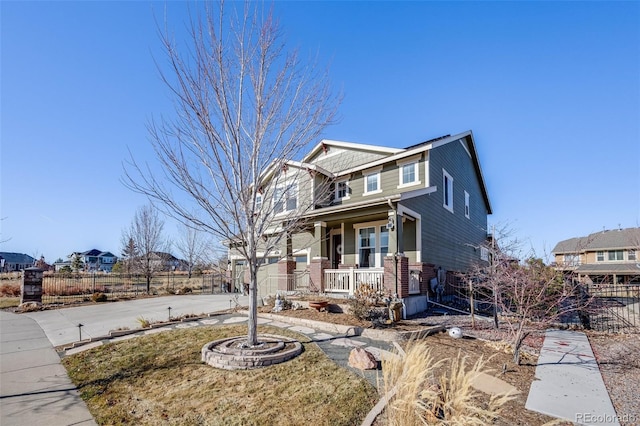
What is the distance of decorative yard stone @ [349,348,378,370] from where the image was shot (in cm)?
575

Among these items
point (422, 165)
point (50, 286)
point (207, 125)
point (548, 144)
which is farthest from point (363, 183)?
point (50, 286)

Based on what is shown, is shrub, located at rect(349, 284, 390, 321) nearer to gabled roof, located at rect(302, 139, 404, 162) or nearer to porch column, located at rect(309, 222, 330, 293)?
porch column, located at rect(309, 222, 330, 293)

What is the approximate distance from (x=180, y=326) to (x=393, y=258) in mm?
7282

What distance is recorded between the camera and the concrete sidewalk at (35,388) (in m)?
4.77

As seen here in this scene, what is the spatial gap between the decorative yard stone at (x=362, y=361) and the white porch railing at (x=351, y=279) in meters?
5.26

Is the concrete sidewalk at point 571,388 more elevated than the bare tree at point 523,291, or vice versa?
the bare tree at point 523,291

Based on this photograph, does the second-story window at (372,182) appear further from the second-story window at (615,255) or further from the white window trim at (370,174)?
the second-story window at (615,255)

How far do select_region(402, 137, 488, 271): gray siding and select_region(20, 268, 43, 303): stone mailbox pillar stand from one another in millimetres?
18413

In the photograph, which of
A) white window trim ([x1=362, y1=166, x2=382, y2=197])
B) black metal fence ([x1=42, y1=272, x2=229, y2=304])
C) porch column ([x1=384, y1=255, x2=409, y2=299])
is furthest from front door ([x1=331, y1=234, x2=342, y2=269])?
black metal fence ([x1=42, y1=272, x2=229, y2=304])

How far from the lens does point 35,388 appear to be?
5.88 meters

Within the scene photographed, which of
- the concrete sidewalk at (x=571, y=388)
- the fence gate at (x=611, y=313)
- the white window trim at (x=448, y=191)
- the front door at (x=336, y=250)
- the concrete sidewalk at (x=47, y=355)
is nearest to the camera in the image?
the concrete sidewalk at (x=571, y=388)

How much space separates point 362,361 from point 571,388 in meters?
3.37
